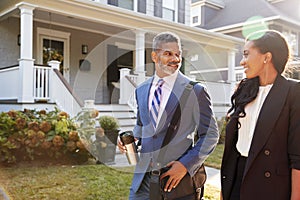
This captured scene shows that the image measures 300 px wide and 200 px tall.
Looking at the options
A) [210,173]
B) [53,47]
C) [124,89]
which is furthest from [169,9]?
[210,173]

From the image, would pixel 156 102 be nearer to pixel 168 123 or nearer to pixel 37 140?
pixel 168 123

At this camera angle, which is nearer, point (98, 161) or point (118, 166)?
point (118, 166)

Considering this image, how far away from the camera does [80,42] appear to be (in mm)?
9172

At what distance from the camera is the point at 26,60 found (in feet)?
21.3

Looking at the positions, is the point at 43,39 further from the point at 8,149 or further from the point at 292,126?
the point at 292,126

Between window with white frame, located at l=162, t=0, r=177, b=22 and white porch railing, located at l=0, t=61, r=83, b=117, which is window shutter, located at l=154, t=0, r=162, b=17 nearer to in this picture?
window with white frame, located at l=162, t=0, r=177, b=22

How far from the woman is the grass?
7.74ft

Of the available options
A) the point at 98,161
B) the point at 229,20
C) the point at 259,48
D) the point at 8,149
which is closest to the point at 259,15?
the point at 229,20

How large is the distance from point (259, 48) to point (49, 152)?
164 inches

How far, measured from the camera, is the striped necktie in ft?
5.64

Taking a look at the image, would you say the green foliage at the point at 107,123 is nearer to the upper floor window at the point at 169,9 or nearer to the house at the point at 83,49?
the house at the point at 83,49

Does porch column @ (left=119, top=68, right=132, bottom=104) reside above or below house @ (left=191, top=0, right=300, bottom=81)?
below

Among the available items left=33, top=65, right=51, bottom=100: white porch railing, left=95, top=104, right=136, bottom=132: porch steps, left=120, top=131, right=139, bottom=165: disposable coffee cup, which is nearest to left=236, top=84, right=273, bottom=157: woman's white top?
left=120, top=131, right=139, bottom=165: disposable coffee cup

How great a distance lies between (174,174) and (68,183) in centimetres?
277
